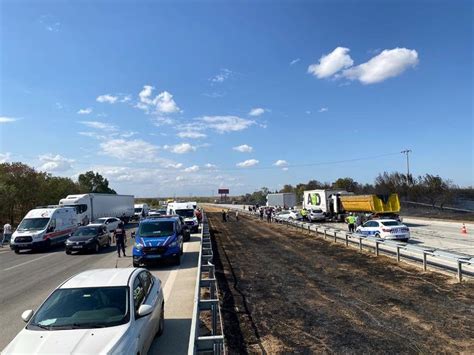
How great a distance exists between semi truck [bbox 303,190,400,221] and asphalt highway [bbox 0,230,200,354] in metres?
20.2

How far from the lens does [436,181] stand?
6372cm

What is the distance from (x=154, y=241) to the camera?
53.9 ft

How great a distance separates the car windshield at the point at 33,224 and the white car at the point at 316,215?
29634mm

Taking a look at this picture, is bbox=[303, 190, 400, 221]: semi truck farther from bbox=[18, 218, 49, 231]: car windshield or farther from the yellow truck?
bbox=[18, 218, 49, 231]: car windshield

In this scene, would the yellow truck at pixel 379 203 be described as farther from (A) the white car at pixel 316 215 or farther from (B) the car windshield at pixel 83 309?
(B) the car windshield at pixel 83 309

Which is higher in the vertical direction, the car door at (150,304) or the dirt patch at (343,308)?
the car door at (150,304)

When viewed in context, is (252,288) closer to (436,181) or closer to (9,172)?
(9,172)

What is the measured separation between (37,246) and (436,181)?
5799 cm

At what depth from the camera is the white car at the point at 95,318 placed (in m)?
4.95

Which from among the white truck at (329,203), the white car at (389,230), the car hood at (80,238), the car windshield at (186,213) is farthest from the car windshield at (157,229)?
the white truck at (329,203)

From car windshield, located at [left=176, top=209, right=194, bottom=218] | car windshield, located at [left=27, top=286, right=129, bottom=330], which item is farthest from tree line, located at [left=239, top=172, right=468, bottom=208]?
car windshield, located at [left=27, top=286, right=129, bottom=330]

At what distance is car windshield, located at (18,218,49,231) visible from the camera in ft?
82.4

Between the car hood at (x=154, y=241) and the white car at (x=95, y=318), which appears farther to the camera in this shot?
the car hood at (x=154, y=241)

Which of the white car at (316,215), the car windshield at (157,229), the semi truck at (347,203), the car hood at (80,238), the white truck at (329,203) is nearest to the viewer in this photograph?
the car windshield at (157,229)
